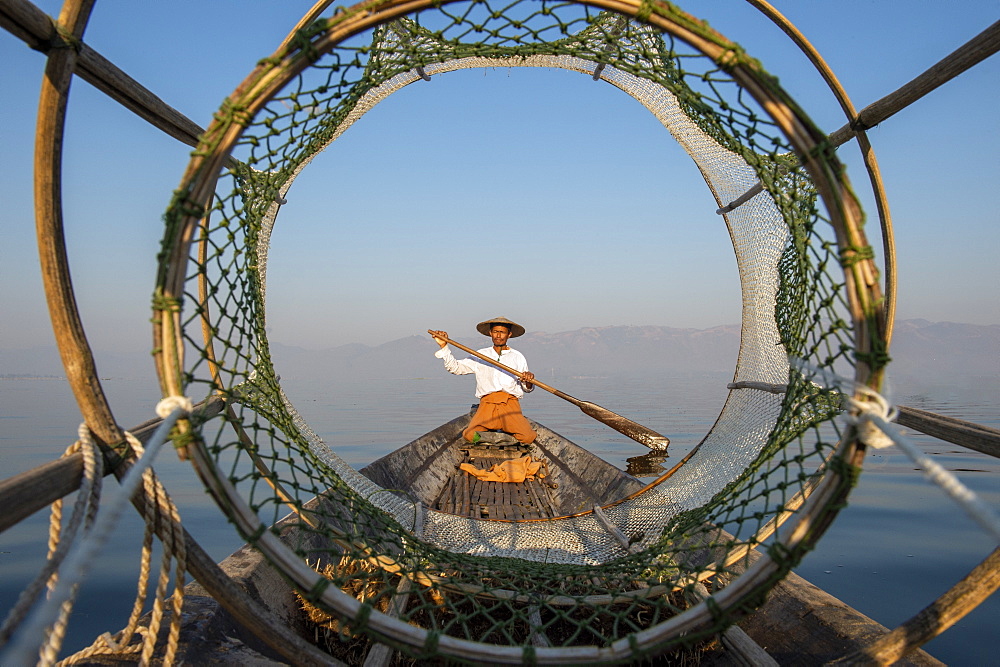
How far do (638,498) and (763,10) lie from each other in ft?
8.40

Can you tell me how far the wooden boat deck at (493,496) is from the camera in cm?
448

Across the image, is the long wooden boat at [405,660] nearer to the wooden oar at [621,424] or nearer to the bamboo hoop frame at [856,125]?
the wooden oar at [621,424]

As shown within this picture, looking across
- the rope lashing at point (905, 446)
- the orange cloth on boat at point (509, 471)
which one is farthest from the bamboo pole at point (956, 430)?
the orange cloth on boat at point (509, 471)

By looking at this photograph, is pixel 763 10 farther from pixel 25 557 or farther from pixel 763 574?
pixel 25 557

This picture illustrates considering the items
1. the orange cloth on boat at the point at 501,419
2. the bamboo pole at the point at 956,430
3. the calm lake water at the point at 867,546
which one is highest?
the bamboo pole at the point at 956,430

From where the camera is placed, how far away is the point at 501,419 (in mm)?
5906

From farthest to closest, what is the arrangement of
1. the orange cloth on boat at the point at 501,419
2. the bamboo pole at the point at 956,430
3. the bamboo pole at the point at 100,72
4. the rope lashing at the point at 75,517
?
the orange cloth on boat at the point at 501,419
the bamboo pole at the point at 956,430
the bamboo pole at the point at 100,72
the rope lashing at the point at 75,517

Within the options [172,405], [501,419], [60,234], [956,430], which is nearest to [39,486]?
[172,405]

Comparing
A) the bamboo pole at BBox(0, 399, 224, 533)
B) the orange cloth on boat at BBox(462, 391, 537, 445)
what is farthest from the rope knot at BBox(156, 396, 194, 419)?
the orange cloth on boat at BBox(462, 391, 537, 445)

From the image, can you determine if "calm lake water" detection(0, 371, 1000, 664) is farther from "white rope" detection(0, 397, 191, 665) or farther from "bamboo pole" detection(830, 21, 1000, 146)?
"bamboo pole" detection(830, 21, 1000, 146)

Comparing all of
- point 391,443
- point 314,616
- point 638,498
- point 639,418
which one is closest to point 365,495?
point 314,616

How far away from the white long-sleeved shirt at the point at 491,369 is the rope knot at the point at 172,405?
14.8 ft

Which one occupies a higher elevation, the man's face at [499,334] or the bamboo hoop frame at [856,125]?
the bamboo hoop frame at [856,125]

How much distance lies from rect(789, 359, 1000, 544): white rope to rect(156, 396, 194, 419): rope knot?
5.26ft
